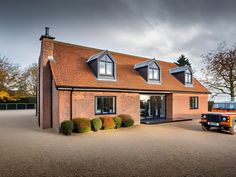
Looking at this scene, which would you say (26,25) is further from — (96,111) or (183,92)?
(183,92)

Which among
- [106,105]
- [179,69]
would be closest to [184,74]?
[179,69]

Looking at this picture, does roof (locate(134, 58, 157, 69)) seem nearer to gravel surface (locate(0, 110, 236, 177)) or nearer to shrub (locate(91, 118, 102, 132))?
shrub (locate(91, 118, 102, 132))

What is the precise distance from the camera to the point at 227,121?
37.4 feet

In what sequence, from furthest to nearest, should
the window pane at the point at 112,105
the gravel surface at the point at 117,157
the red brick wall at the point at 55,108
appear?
the window pane at the point at 112,105 → the red brick wall at the point at 55,108 → the gravel surface at the point at 117,157

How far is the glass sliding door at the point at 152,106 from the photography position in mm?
17797

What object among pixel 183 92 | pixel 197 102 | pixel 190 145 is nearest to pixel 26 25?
pixel 190 145

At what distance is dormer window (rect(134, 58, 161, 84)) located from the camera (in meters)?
17.4

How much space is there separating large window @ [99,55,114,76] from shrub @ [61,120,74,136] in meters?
5.35

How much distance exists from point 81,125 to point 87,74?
4706 millimetres

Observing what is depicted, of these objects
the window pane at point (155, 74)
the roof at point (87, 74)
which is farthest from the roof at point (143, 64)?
the window pane at point (155, 74)

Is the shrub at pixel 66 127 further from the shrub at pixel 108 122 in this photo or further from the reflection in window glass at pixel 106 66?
the reflection in window glass at pixel 106 66

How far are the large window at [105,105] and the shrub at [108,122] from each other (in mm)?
1022

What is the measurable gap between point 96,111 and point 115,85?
279cm

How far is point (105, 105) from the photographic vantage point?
46.9ft
